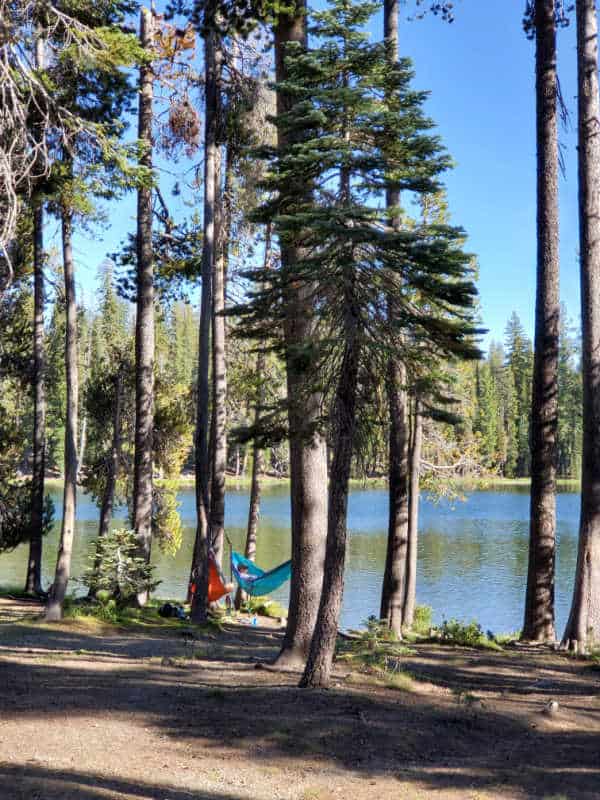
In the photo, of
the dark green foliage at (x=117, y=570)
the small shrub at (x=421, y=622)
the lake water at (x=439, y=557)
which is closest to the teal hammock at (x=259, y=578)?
the dark green foliage at (x=117, y=570)

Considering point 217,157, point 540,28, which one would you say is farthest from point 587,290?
point 217,157

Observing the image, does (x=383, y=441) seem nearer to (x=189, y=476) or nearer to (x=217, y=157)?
(x=217, y=157)

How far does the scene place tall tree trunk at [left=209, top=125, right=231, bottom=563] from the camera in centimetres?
1139

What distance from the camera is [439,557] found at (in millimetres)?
22484

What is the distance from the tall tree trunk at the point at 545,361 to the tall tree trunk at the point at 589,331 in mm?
403

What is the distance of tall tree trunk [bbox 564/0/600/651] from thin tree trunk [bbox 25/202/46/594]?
811 cm

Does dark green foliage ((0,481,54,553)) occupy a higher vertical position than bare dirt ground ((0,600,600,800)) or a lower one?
higher

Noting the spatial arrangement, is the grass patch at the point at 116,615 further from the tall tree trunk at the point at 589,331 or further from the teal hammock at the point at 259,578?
the tall tree trunk at the point at 589,331

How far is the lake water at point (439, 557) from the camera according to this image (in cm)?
1576

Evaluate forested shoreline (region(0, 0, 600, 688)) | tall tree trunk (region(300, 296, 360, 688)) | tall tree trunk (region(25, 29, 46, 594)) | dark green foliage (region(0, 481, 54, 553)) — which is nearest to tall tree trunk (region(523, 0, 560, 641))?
forested shoreline (region(0, 0, 600, 688))

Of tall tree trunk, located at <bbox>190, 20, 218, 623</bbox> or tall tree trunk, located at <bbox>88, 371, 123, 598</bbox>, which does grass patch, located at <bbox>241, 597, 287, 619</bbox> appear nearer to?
tall tree trunk, located at <bbox>190, 20, 218, 623</bbox>

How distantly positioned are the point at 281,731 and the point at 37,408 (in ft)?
28.9

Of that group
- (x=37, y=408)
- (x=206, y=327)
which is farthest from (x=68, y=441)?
(x=37, y=408)

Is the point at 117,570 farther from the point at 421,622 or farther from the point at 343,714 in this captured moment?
the point at 343,714
